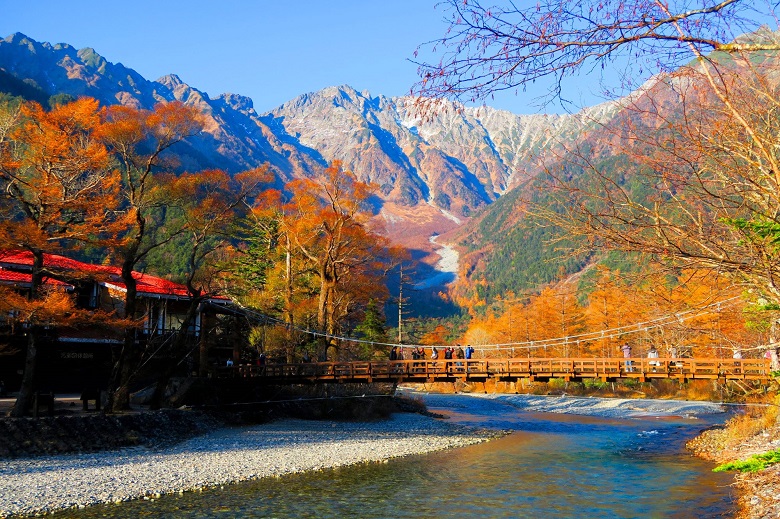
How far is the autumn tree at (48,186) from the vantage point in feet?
53.6

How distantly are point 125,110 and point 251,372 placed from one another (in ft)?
37.8

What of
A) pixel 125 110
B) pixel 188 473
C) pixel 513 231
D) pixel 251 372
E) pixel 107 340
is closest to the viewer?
pixel 188 473

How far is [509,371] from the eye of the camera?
2302cm

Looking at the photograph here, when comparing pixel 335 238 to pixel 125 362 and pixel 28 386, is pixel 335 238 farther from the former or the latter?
pixel 28 386

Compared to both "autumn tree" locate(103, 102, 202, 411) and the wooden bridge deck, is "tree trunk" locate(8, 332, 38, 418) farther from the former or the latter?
the wooden bridge deck

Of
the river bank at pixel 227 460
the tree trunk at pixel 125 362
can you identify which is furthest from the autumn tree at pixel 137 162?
the river bank at pixel 227 460

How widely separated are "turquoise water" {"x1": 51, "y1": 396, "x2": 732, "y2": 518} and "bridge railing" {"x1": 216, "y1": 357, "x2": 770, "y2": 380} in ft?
8.43

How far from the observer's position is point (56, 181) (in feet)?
55.4

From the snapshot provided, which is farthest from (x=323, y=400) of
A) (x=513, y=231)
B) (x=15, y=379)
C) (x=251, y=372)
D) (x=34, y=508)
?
(x=513, y=231)

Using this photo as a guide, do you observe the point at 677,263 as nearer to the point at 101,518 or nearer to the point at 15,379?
the point at 101,518

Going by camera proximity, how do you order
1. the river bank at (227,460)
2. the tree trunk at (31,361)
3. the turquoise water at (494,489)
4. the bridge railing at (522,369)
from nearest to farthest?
the turquoise water at (494,489), the river bank at (227,460), the tree trunk at (31,361), the bridge railing at (522,369)

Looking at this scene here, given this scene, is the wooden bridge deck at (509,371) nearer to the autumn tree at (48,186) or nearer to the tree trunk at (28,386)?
the tree trunk at (28,386)

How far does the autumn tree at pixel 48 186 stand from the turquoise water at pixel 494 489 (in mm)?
7404

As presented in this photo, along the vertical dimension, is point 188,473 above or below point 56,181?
below
